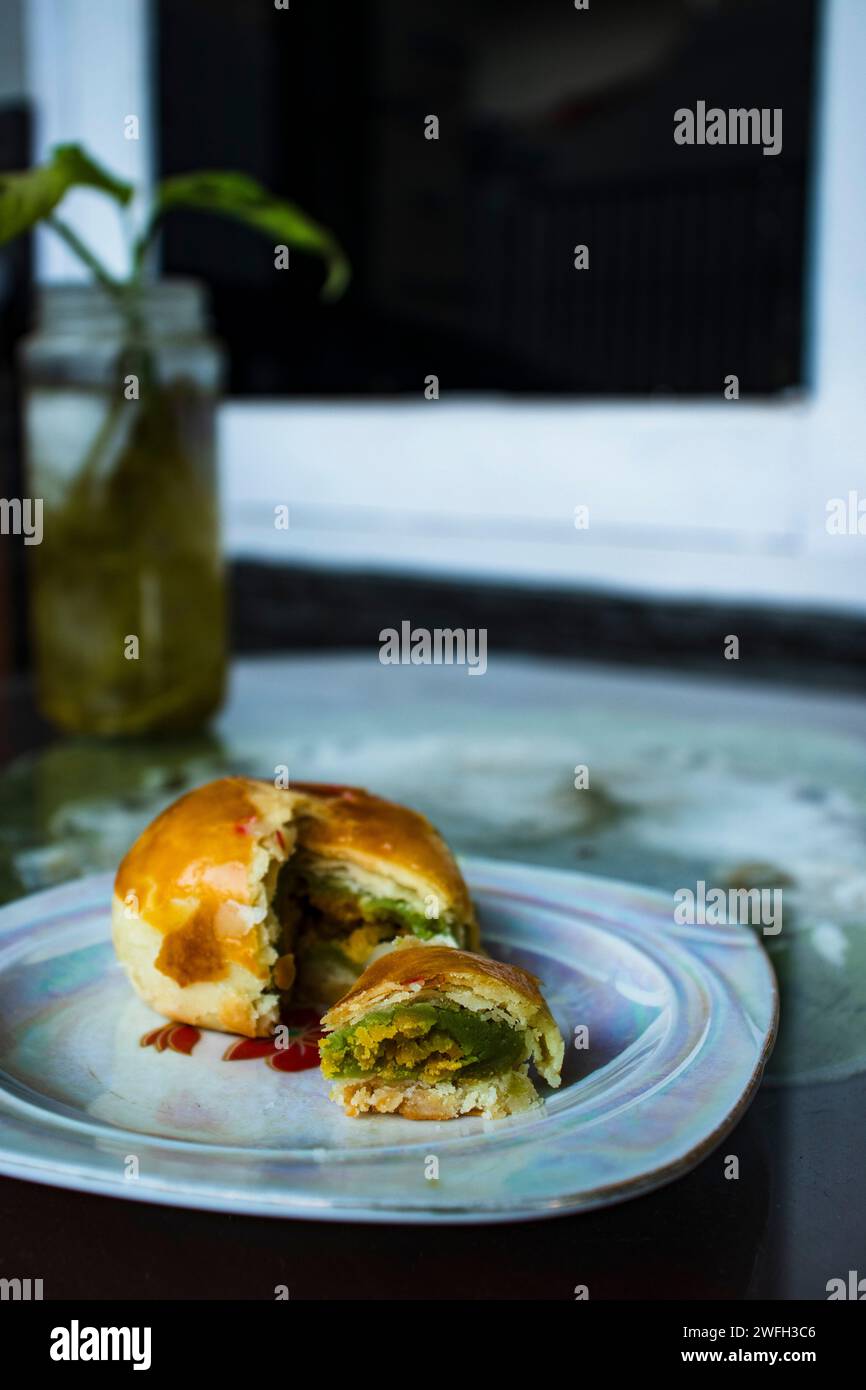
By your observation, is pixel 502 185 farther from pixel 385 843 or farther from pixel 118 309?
pixel 385 843

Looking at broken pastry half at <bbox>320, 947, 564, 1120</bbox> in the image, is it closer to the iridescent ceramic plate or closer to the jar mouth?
the iridescent ceramic plate

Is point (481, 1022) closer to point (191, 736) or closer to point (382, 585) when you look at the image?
point (191, 736)

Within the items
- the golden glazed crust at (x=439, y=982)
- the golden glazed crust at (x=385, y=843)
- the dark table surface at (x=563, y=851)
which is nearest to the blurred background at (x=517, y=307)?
the dark table surface at (x=563, y=851)

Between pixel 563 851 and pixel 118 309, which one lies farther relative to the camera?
pixel 118 309

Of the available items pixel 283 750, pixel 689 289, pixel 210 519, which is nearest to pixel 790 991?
pixel 283 750

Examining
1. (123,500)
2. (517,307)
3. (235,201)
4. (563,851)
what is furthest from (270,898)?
(517,307)

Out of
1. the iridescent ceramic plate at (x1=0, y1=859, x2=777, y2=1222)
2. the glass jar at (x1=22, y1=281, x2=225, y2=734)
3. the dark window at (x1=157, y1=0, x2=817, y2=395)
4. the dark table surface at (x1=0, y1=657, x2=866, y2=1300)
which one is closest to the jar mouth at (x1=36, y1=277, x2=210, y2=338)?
the glass jar at (x1=22, y1=281, x2=225, y2=734)

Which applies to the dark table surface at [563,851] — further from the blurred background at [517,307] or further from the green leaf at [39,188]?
the blurred background at [517,307]
